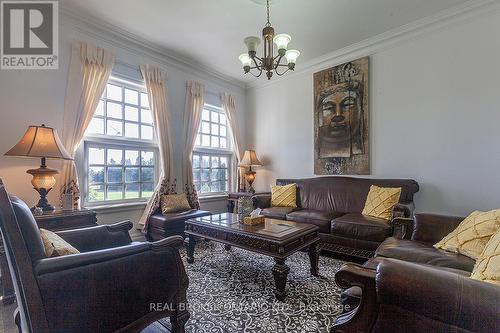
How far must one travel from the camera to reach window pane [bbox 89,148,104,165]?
3151 mm

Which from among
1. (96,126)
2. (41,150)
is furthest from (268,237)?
(96,126)

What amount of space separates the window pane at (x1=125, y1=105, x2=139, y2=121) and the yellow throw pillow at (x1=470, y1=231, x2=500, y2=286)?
13.0ft

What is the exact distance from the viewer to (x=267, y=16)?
2861mm

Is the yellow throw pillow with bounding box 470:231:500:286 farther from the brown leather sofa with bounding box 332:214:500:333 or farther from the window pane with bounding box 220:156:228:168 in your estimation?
the window pane with bounding box 220:156:228:168

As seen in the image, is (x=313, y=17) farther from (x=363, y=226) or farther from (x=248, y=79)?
(x=363, y=226)

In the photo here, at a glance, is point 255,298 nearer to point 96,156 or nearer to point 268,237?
point 268,237

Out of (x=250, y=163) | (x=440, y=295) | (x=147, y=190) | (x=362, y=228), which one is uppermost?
(x=250, y=163)

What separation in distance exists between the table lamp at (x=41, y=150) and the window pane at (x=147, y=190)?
131 centimetres

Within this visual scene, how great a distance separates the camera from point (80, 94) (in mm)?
2938

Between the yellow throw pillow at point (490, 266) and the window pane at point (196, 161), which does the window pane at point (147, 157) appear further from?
the yellow throw pillow at point (490, 266)

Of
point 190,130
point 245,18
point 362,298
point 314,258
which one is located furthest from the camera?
point 190,130

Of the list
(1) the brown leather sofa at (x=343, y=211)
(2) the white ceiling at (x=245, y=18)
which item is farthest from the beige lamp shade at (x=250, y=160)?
(2) the white ceiling at (x=245, y=18)

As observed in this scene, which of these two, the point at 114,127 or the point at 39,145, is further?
the point at 114,127

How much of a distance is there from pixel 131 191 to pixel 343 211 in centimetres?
320
